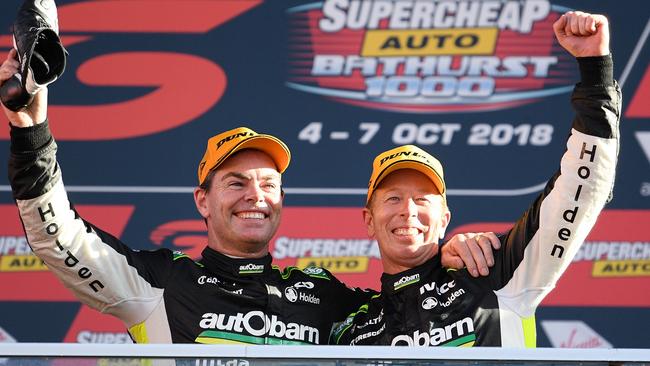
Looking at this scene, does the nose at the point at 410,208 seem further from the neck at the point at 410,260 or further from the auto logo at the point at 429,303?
the auto logo at the point at 429,303

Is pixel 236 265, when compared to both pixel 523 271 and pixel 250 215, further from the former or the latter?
pixel 523 271

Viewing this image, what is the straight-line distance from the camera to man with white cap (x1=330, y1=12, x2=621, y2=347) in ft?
7.16

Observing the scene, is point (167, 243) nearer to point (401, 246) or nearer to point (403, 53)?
point (403, 53)

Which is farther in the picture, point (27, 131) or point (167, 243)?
point (167, 243)

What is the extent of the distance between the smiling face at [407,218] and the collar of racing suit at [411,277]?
3 cm

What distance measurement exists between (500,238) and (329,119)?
1245 millimetres

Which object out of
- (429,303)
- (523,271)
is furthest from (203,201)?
(523,271)

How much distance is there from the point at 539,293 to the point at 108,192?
5.75 feet

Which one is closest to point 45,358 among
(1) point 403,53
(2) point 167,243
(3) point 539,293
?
(3) point 539,293

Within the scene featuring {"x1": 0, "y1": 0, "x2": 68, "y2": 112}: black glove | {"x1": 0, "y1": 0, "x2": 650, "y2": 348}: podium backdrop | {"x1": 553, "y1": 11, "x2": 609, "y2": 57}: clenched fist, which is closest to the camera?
{"x1": 0, "y1": 0, "x2": 68, "y2": 112}: black glove

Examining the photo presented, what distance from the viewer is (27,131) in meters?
2.19

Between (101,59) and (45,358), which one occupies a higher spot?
(101,59)

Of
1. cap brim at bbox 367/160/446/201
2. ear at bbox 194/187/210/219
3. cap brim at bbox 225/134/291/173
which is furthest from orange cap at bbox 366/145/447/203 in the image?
ear at bbox 194/187/210/219

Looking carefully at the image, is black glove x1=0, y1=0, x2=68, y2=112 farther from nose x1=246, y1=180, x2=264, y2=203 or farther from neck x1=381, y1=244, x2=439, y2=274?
neck x1=381, y1=244, x2=439, y2=274
